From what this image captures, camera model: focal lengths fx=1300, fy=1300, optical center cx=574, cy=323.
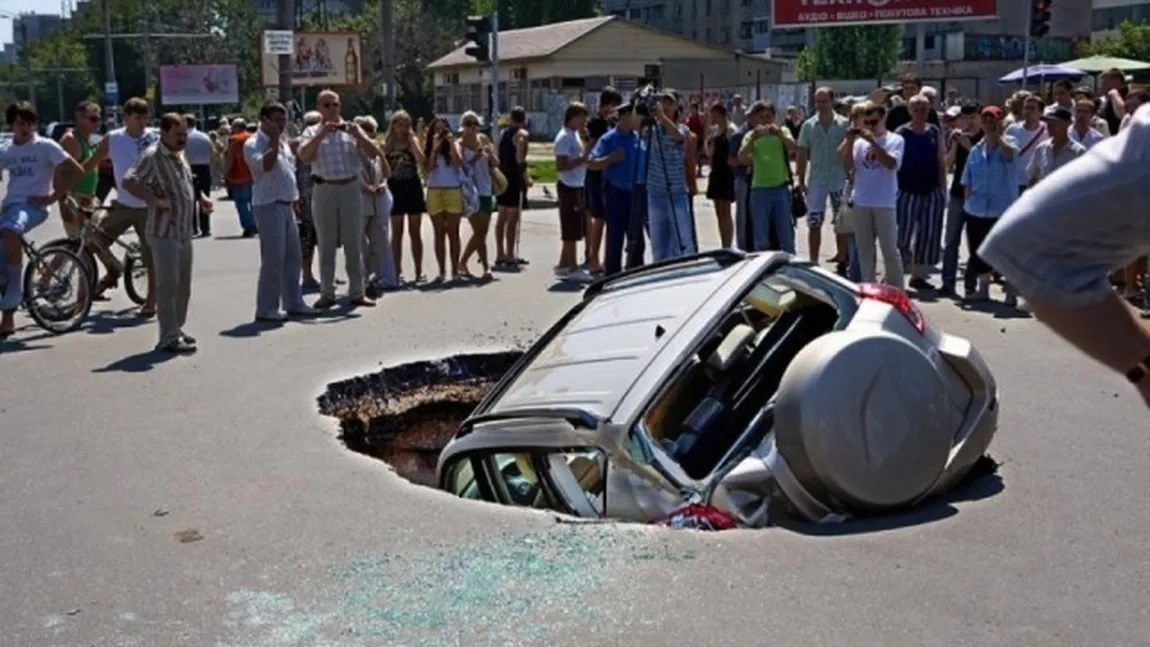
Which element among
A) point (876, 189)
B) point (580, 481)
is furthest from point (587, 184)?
point (580, 481)

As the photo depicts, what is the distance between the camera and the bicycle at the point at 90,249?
12023mm

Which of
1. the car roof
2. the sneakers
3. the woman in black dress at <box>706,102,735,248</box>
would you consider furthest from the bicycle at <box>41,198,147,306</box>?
the car roof

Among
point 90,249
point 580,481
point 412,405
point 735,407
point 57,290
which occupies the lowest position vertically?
point 412,405

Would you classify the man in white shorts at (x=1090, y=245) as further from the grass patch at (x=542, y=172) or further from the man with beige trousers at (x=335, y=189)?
the grass patch at (x=542, y=172)

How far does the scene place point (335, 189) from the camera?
1217cm

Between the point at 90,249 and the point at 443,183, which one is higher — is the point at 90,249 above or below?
below

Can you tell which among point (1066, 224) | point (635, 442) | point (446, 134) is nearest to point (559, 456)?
point (635, 442)

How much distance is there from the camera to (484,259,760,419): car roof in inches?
233

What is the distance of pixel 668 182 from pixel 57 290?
5788 millimetres

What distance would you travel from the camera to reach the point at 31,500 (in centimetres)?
→ 636

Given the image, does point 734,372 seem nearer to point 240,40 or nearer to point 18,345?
point 18,345

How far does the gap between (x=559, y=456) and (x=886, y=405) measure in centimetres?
147

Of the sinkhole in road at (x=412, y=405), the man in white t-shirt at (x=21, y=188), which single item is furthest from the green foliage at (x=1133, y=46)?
the man in white t-shirt at (x=21, y=188)

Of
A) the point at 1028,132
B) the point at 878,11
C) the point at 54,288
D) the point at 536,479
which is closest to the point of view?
the point at 536,479
